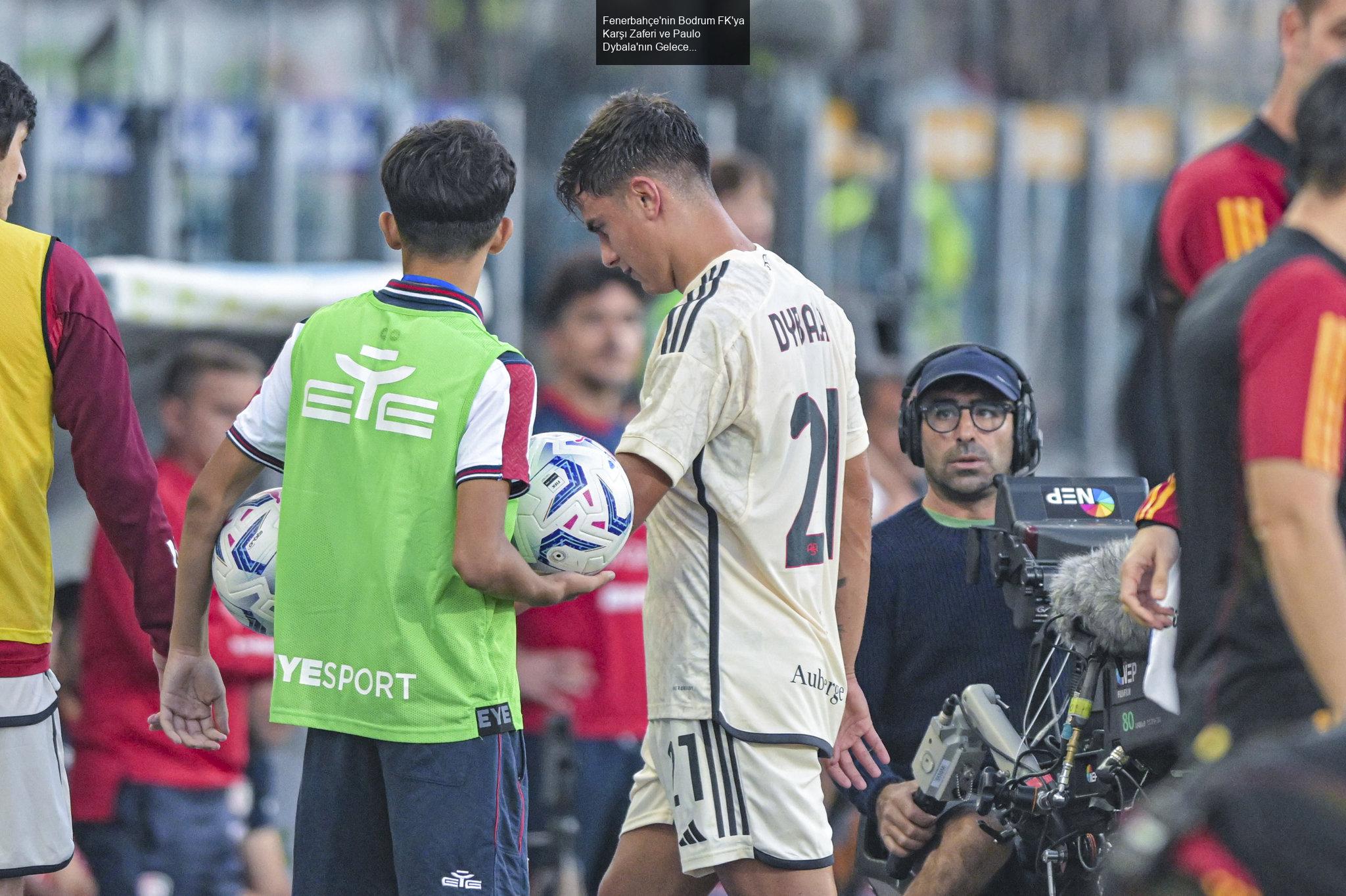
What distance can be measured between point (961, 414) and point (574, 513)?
178 cm

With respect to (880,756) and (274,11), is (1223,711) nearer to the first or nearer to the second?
(880,756)

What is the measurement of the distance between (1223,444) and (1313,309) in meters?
0.29

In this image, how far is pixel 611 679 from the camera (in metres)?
6.59

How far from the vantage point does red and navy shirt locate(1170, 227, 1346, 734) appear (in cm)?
300

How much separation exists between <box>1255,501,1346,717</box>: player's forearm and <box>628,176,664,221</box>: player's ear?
181cm

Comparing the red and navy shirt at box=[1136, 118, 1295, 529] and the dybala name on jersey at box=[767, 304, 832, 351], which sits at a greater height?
the red and navy shirt at box=[1136, 118, 1295, 529]

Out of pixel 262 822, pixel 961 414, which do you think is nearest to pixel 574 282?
pixel 961 414

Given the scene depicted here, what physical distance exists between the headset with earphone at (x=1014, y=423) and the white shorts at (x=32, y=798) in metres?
2.51

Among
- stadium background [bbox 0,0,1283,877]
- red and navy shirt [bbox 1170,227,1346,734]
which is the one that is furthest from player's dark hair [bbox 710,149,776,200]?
red and navy shirt [bbox 1170,227,1346,734]

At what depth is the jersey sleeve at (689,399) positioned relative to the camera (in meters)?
4.09

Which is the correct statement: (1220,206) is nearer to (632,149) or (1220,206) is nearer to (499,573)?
(632,149)

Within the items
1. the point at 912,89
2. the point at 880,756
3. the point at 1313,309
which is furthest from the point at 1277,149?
the point at 912,89

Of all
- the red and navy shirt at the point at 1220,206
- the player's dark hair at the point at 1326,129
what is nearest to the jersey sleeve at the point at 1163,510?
the red and navy shirt at the point at 1220,206

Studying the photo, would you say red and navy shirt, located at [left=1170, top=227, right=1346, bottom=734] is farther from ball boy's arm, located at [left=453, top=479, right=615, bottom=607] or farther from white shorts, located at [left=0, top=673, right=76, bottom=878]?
white shorts, located at [left=0, top=673, right=76, bottom=878]
